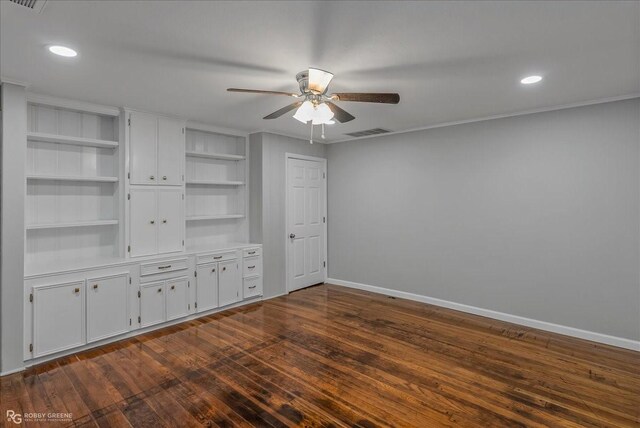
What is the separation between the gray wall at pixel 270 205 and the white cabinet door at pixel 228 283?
501mm

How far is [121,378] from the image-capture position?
2.83 meters

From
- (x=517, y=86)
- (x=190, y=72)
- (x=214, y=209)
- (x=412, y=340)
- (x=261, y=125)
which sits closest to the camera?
(x=190, y=72)

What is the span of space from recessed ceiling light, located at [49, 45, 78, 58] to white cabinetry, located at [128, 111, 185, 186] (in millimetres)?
1432

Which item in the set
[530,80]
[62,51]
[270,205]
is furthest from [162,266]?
Result: [530,80]

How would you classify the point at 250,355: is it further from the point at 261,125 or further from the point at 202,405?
the point at 261,125

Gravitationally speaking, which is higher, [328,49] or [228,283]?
[328,49]

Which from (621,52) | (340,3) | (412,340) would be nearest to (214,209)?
(412,340)

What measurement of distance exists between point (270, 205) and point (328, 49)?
3.10m

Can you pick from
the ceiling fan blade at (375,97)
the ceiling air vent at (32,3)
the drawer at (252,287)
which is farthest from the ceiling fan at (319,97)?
the drawer at (252,287)

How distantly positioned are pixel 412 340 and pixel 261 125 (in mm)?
3380

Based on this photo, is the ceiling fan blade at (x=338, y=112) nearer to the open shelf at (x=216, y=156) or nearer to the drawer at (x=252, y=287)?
the open shelf at (x=216, y=156)

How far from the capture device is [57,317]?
3186 millimetres

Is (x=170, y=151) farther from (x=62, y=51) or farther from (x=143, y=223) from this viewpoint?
(x=62, y=51)

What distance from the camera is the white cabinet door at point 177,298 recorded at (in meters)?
4.04
